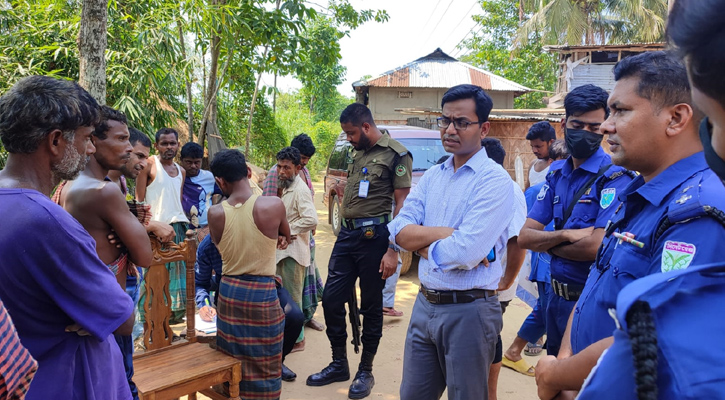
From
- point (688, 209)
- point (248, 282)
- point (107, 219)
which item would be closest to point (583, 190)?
point (688, 209)

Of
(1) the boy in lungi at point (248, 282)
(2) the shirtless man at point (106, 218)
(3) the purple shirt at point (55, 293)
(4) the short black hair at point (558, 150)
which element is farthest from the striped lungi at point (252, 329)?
(4) the short black hair at point (558, 150)

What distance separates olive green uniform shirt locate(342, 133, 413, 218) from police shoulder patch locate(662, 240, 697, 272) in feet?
8.59

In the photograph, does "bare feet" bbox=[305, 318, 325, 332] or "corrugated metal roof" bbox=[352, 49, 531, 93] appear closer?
"bare feet" bbox=[305, 318, 325, 332]

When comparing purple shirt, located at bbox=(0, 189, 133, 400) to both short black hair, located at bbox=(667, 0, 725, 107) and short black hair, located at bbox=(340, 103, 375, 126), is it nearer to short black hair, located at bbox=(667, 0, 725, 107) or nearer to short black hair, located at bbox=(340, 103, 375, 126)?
short black hair, located at bbox=(667, 0, 725, 107)

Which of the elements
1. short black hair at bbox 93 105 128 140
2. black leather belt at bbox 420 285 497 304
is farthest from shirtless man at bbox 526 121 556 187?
short black hair at bbox 93 105 128 140

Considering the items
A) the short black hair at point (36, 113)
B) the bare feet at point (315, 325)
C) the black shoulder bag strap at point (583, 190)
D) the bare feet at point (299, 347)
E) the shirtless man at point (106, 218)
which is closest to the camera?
the short black hair at point (36, 113)

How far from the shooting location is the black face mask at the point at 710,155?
69 cm

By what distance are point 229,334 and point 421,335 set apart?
4.28 feet

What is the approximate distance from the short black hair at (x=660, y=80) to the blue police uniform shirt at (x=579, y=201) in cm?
78

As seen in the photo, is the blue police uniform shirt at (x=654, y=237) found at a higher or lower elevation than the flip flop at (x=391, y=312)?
higher

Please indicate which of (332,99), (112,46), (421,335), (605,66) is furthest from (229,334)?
→ (332,99)

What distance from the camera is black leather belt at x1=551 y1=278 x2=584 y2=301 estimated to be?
2318 millimetres

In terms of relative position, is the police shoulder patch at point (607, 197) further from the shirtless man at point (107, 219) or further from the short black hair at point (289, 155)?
the short black hair at point (289, 155)

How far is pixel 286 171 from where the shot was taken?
426cm
